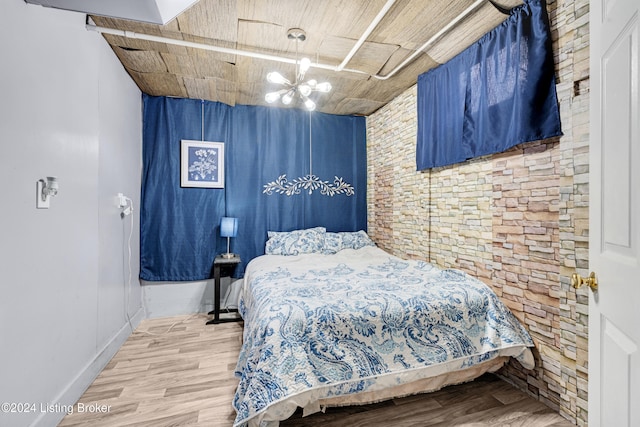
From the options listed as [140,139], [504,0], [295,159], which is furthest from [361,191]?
[140,139]

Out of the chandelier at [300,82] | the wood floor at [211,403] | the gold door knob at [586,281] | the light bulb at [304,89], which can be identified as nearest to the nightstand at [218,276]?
the wood floor at [211,403]

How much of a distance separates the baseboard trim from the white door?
2373 mm

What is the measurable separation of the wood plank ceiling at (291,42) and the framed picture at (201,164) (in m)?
0.58

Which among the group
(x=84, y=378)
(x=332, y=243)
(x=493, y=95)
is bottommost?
(x=84, y=378)

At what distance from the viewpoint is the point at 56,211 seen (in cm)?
160

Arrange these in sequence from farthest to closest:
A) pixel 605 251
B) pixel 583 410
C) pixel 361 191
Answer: pixel 361 191
pixel 583 410
pixel 605 251

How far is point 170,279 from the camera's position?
330cm

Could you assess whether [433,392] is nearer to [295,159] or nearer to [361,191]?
[361,191]

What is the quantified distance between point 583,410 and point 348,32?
2.80 metres

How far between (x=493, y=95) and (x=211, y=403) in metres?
2.83

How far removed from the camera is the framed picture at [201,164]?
3377mm

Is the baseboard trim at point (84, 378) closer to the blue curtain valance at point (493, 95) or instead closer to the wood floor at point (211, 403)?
the wood floor at point (211, 403)

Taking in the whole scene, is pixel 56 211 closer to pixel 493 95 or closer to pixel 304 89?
pixel 304 89

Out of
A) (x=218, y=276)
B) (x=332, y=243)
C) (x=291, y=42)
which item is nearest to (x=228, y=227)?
(x=218, y=276)
